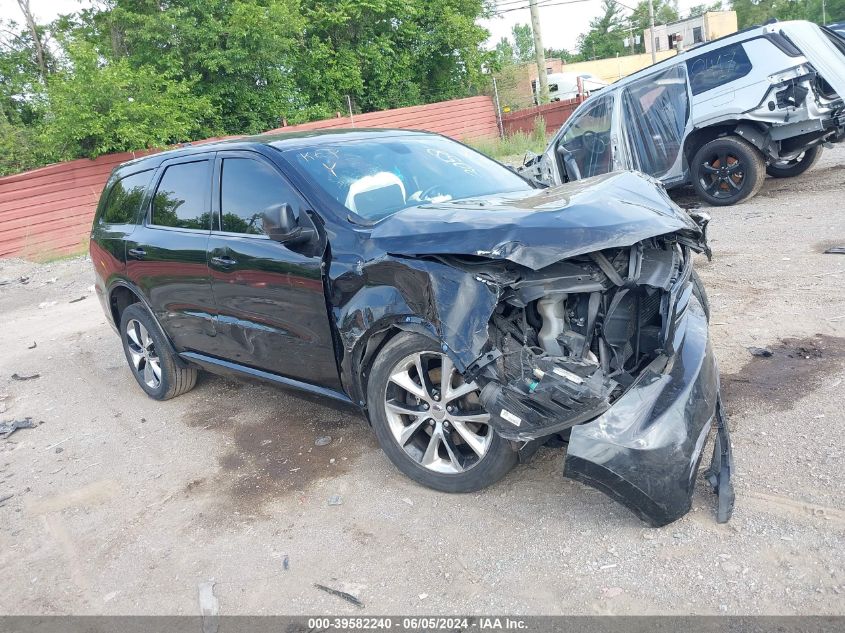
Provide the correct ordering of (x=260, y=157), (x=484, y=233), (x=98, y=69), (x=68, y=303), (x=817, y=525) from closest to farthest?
(x=817, y=525) → (x=484, y=233) → (x=260, y=157) → (x=68, y=303) → (x=98, y=69)

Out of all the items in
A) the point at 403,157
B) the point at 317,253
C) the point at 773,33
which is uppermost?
the point at 773,33

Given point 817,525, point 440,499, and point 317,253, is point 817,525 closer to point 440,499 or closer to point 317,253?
point 440,499

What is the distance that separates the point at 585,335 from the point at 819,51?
6.94 metres

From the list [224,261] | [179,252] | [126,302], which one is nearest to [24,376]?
[126,302]

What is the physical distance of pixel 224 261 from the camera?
4113mm

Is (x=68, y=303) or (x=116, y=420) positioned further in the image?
(x=68, y=303)

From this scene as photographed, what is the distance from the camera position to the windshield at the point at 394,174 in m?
3.72

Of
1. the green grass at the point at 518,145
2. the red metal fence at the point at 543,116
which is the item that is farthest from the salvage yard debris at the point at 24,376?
the red metal fence at the point at 543,116

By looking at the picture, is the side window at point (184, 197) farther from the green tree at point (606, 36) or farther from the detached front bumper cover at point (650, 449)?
the green tree at point (606, 36)

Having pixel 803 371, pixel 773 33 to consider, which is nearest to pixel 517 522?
pixel 803 371

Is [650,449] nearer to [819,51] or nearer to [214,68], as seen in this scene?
[819,51]

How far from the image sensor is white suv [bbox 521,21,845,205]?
25.1 ft

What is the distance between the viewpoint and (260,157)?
3965 millimetres

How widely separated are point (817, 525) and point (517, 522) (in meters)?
1.21
